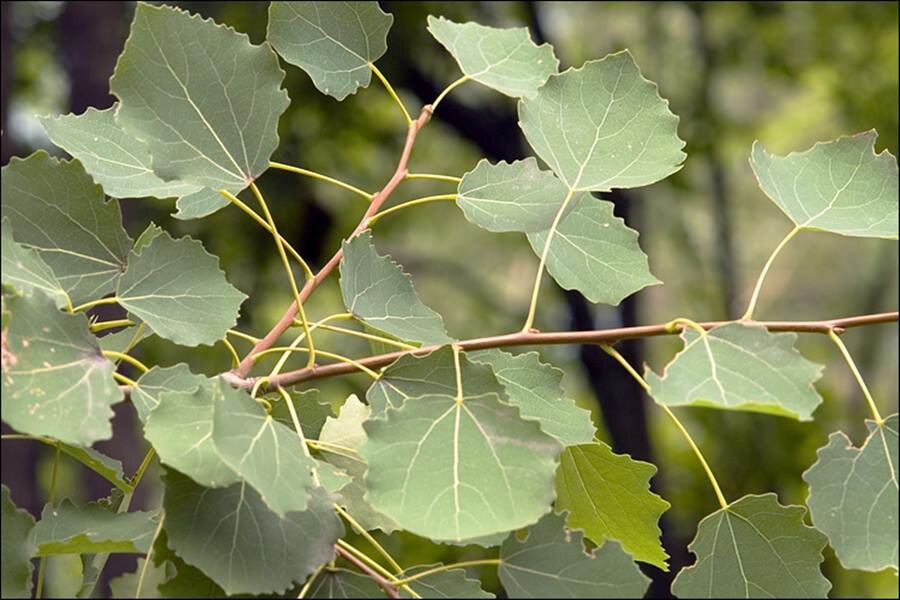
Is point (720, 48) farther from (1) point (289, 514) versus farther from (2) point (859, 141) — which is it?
(1) point (289, 514)

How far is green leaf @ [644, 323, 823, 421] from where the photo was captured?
53cm

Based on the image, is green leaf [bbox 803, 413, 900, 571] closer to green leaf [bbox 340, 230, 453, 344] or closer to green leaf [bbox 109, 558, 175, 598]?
green leaf [bbox 340, 230, 453, 344]

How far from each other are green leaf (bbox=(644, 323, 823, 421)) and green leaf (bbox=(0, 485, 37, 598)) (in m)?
A: 0.31

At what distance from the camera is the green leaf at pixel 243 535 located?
1.83ft

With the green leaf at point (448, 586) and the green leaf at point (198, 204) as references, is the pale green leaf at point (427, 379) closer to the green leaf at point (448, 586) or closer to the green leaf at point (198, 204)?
the green leaf at point (448, 586)

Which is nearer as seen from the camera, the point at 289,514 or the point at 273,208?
the point at 289,514

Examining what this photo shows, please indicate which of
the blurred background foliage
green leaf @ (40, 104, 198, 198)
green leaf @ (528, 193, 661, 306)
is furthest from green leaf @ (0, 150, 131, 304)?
the blurred background foliage

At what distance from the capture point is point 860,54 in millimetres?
3646

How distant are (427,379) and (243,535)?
13 cm

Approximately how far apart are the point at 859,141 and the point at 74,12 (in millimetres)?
2780

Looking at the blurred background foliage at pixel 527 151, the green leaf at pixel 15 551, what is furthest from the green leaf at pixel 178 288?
the blurred background foliage at pixel 527 151

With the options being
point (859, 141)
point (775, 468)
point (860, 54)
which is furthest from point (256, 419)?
point (860, 54)

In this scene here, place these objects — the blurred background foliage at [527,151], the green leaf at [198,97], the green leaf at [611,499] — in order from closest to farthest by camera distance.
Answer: the green leaf at [198,97] < the green leaf at [611,499] < the blurred background foliage at [527,151]

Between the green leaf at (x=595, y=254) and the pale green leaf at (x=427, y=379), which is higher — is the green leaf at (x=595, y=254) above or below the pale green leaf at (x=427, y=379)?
above
